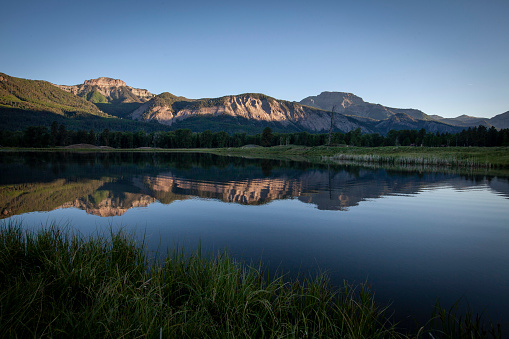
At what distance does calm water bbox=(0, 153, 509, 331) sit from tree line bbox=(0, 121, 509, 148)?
96.9m

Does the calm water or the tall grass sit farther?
the tall grass

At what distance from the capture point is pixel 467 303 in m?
5.99

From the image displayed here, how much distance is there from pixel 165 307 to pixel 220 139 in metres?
167

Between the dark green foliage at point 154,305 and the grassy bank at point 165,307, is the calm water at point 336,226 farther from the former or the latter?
the dark green foliage at point 154,305

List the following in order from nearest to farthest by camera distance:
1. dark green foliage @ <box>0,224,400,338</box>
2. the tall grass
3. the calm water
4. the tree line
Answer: dark green foliage @ <box>0,224,400,338</box> → the calm water → the tall grass → the tree line

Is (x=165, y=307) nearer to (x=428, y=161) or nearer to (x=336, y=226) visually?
(x=336, y=226)

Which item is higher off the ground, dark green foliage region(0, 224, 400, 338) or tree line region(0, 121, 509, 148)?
tree line region(0, 121, 509, 148)

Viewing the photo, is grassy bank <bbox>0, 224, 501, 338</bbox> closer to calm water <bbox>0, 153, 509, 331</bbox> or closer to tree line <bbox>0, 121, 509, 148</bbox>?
calm water <bbox>0, 153, 509, 331</bbox>

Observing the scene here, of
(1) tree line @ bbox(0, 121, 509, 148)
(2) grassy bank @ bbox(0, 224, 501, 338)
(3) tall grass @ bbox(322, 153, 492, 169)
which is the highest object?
(1) tree line @ bbox(0, 121, 509, 148)

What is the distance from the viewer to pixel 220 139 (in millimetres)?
169500

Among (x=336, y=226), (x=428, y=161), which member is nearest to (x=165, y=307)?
(x=336, y=226)

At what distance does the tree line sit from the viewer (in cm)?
12800

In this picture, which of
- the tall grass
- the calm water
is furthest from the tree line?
the calm water

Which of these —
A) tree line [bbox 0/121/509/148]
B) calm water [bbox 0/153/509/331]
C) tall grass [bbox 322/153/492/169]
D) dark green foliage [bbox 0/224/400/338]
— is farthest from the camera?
tree line [bbox 0/121/509/148]
